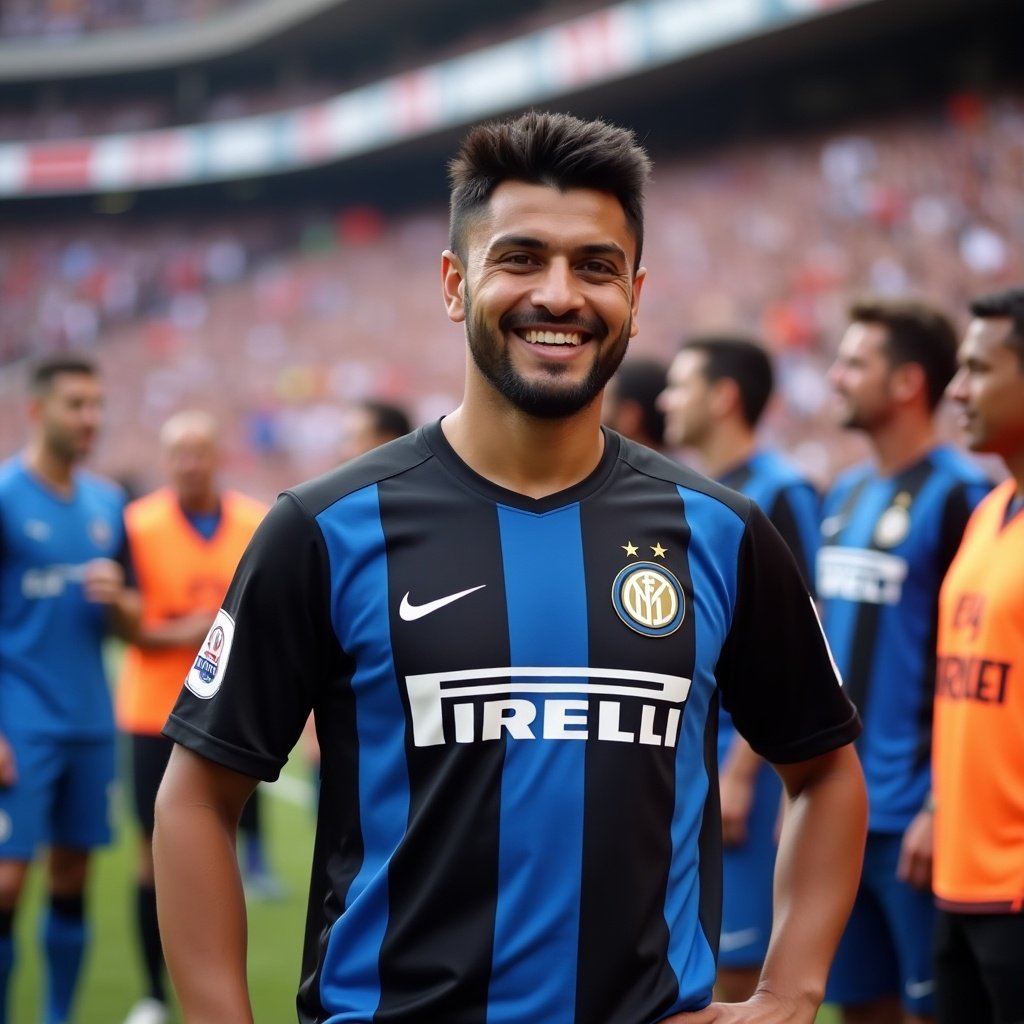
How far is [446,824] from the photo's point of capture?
1.69 meters

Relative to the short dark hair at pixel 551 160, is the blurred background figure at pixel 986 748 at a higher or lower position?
lower

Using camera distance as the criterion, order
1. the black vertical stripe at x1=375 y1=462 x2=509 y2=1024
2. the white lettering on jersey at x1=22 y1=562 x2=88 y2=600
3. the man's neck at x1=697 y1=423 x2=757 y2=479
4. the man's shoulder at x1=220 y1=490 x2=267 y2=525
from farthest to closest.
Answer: the man's shoulder at x1=220 y1=490 x2=267 y2=525 → the white lettering on jersey at x1=22 y1=562 x2=88 y2=600 → the man's neck at x1=697 y1=423 x2=757 y2=479 → the black vertical stripe at x1=375 y1=462 x2=509 y2=1024

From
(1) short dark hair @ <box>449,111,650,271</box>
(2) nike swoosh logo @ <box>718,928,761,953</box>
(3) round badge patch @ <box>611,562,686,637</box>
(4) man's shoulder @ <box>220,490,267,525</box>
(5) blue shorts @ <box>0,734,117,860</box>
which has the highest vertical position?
(1) short dark hair @ <box>449,111,650,271</box>

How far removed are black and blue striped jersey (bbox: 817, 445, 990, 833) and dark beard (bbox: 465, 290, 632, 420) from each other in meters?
2.03

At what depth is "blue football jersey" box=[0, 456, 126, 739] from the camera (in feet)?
15.4

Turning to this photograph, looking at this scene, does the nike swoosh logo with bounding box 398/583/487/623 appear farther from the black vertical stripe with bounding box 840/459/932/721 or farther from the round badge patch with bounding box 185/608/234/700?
the black vertical stripe with bounding box 840/459/932/721

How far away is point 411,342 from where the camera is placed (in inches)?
835

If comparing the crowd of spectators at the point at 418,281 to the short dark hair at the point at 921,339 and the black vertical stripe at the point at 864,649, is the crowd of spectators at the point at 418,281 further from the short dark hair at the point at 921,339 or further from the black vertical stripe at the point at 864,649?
the black vertical stripe at the point at 864,649

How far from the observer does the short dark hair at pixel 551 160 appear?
1788 mm

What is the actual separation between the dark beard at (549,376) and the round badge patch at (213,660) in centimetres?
45

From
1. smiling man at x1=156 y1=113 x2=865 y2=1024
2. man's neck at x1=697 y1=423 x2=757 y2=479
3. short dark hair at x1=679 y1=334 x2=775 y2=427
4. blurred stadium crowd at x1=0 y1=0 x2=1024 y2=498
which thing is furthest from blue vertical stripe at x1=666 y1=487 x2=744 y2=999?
blurred stadium crowd at x1=0 y1=0 x2=1024 y2=498

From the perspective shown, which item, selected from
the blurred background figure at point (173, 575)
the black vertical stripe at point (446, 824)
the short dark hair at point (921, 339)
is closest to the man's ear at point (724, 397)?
the short dark hair at point (921, 339)

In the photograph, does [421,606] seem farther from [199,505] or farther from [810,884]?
[199,505]

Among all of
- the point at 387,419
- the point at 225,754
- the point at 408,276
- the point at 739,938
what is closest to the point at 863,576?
the point at 739,938
